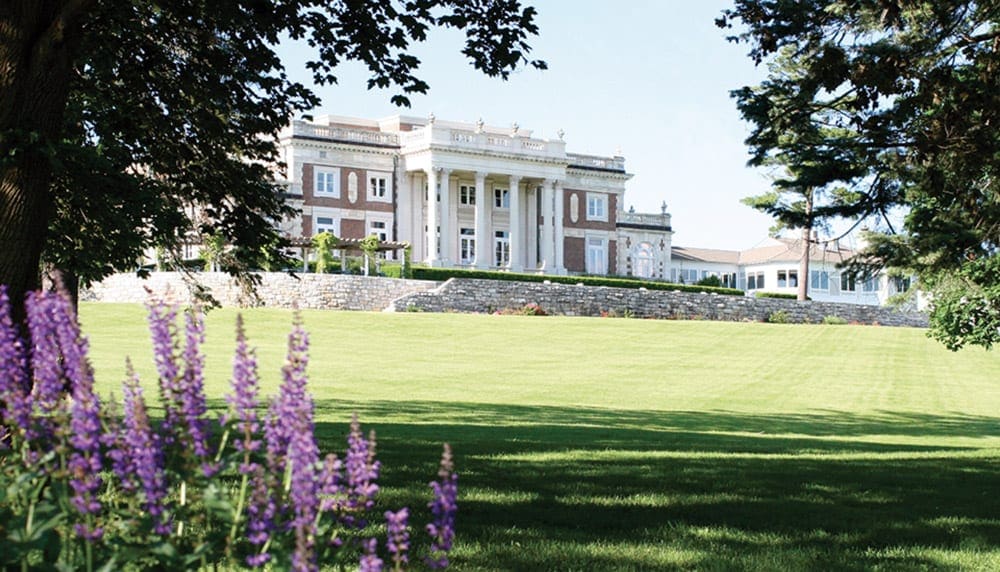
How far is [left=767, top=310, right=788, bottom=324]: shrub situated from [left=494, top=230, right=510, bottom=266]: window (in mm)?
17975

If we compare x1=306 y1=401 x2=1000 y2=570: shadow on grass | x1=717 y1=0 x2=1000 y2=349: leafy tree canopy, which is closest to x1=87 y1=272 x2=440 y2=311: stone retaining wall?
x1=306 y1=401 x2=1000 y2=570: shadow on grass

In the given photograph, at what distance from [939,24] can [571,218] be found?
208 feet

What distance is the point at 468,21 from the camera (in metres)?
11.5

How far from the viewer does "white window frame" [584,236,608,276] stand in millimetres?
74062

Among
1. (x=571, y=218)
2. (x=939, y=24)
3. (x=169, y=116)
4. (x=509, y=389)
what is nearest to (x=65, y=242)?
(x=169, y=116)

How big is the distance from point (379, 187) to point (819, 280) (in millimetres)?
42273

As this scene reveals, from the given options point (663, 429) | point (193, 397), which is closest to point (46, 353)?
point (193, 397)

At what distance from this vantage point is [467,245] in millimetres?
68500

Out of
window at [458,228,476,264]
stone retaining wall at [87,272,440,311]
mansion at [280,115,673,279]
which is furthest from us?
window at [458,228,476,264]

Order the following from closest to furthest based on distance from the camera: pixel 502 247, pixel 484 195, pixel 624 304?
1. pixel 624 304
2. pixel 484 195
3. pixel 502 247

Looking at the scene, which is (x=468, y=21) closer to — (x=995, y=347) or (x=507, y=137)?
(x=995, y=347)

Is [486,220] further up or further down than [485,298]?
further up

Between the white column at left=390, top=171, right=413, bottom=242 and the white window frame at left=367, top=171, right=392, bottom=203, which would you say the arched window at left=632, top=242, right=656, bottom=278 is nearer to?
the white column at left=390, top=171, right=413, bottom=242

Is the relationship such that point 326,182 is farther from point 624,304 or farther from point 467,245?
point 624,304
